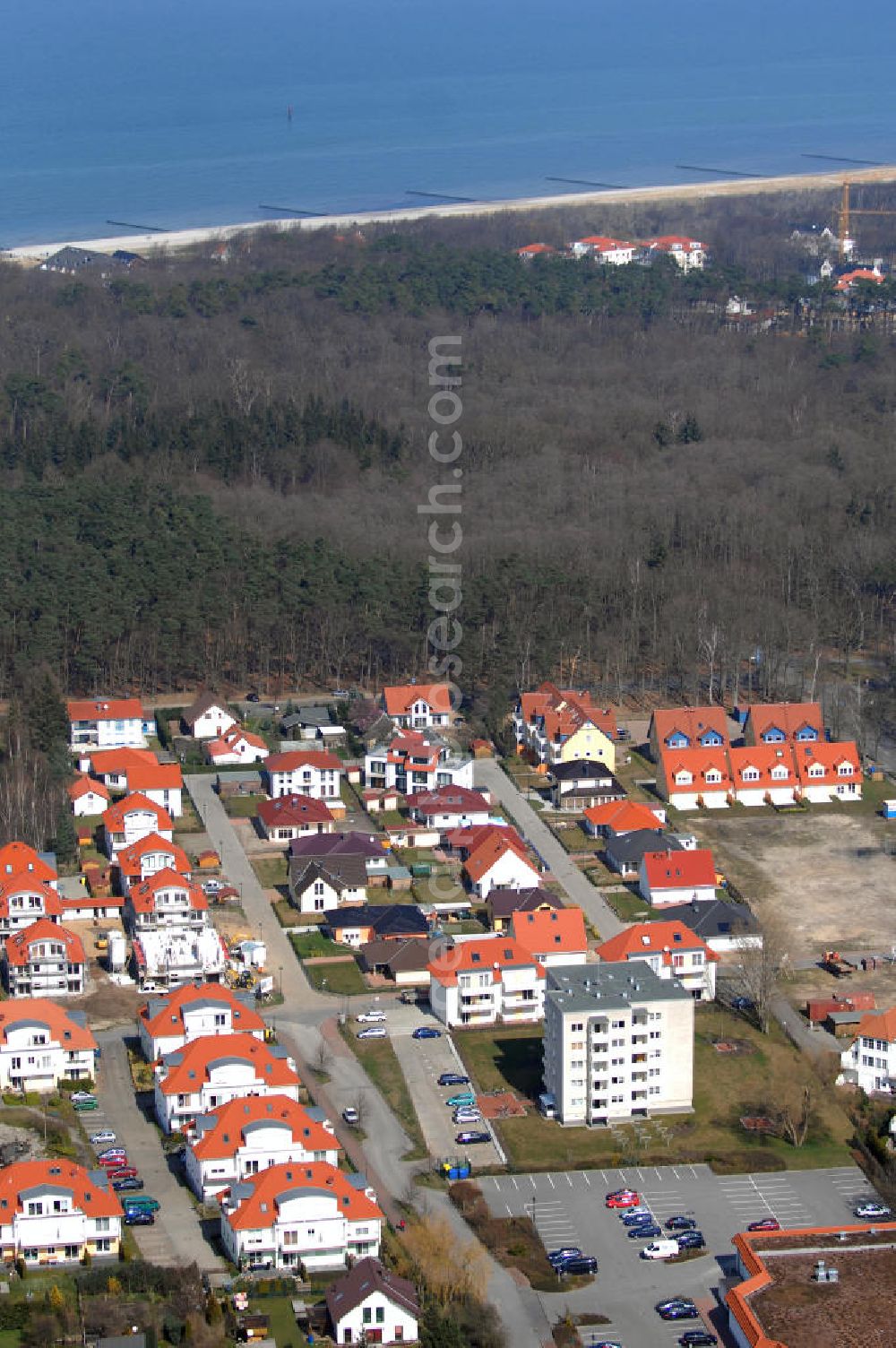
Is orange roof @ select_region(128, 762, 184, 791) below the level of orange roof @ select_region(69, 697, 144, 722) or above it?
below

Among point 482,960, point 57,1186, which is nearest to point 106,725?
point 482,960

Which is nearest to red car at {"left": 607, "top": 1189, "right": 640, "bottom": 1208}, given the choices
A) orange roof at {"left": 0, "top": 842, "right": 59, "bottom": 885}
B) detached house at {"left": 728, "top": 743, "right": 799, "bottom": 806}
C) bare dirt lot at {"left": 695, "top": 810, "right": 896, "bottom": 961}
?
bare dirt lot at {"left": 695, "top": 810, "right": 896, "bottom": 961}

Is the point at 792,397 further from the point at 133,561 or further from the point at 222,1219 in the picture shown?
the point at 222,1219

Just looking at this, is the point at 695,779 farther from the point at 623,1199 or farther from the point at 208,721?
the point at 623,1199

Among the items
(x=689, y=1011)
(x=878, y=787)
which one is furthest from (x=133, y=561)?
(x=689, y=1011)

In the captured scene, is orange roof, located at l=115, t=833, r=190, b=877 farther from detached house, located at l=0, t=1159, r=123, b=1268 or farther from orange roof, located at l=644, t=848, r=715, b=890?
detached house, located at l=0, t=1159, r=123, b=1268

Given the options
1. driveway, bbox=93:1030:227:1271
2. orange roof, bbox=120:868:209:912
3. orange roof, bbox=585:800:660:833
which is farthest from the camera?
orange roof, bbox=585:800:660:833
